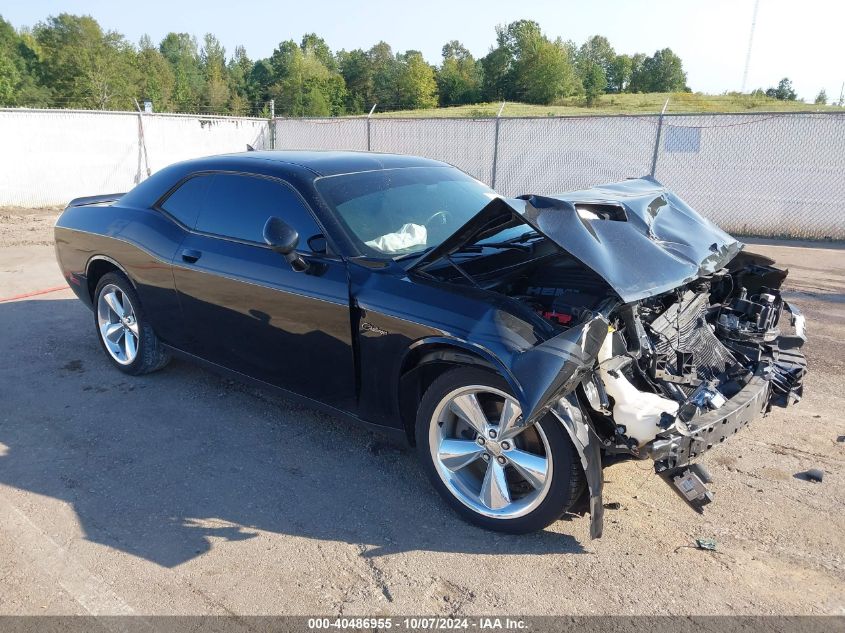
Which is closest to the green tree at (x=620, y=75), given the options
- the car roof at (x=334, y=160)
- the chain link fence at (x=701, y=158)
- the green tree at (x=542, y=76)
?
the green tree at (x=542, y=76)

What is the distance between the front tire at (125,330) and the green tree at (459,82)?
208 feet

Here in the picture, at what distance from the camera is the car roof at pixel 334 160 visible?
13.2ft

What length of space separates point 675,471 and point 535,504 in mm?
640

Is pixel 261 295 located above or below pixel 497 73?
below

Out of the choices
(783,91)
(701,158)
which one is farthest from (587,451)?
(783,91)

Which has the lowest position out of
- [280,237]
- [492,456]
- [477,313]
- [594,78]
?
[492,456]

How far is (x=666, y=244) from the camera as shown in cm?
341

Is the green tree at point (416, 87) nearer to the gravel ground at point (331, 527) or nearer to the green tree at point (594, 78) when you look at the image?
the green tree at point (594, 78)

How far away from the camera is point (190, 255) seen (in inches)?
166

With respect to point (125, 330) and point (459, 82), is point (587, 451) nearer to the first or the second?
point (125, 330)

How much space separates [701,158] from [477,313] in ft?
35.7

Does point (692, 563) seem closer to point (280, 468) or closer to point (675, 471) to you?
point (675, 471)

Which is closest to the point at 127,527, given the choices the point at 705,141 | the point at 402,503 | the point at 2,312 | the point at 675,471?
the point at 402,503

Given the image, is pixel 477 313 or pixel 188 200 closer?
pixel 477 313
